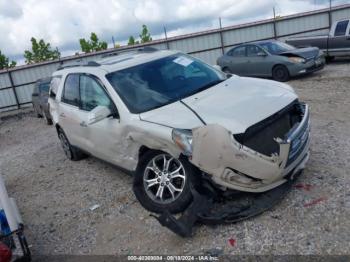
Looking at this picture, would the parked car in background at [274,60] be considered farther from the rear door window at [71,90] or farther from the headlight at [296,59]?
the rear door window at [71,90]

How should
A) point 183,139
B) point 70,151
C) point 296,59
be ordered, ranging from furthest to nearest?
point 296,59
point 70,151
point 183,139

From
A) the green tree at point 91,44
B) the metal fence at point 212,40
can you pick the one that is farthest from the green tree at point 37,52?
the metal fence at point 212,40

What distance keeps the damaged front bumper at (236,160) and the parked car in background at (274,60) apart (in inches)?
360

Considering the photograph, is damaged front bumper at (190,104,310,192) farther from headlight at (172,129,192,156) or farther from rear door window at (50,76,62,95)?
rear door window at (50,76,62,95)

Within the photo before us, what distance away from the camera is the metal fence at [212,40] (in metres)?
20.4

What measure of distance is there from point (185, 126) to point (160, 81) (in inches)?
48.2

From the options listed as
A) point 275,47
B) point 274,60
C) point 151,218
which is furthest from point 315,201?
point 275,47

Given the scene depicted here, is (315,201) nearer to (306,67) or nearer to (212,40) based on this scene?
Answer: (306,67)

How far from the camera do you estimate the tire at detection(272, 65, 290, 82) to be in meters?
12.6

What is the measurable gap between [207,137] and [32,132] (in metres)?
9.93

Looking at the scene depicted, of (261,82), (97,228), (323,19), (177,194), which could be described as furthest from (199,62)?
(323,19)

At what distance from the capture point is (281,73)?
12703 mm

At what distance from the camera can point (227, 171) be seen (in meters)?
3.63

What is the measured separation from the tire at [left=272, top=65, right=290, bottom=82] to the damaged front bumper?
30.2ft
